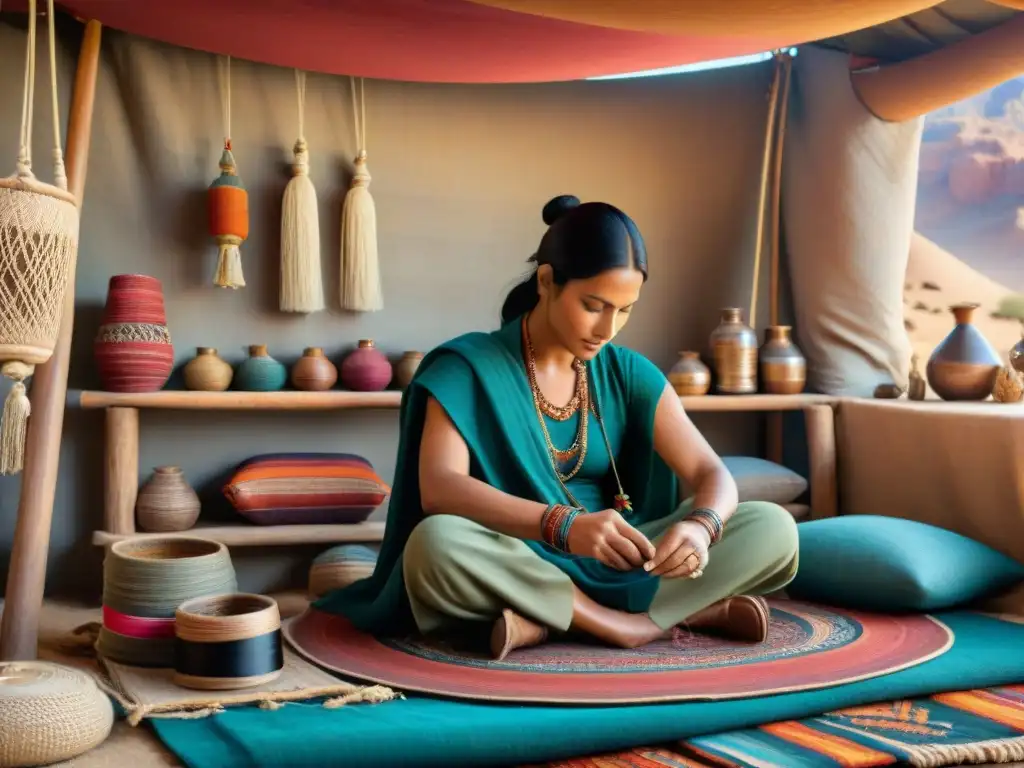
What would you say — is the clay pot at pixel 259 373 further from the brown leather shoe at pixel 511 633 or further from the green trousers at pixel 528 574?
the brown leather shoe at pixel 511 633

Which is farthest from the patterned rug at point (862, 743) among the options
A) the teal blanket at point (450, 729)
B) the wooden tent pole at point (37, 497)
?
the wooden tent pole at point (37, 497)

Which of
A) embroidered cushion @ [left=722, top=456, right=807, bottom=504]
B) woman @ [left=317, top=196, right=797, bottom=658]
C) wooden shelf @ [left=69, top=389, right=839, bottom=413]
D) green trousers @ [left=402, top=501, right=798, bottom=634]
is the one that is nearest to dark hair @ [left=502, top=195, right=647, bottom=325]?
woman @ [left=317, top=196, right=797, bottom=658]

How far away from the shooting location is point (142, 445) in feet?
10.8

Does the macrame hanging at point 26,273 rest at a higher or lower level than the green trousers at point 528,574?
higher

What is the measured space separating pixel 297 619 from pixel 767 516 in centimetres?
118

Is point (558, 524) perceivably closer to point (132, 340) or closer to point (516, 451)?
point (516, 451)

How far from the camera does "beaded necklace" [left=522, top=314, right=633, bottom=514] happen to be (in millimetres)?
2506

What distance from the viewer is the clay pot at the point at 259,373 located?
10.6 feet

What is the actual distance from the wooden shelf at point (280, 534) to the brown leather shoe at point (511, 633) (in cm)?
104

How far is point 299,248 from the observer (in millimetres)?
3295

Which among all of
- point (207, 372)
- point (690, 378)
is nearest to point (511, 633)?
point (207, 372)

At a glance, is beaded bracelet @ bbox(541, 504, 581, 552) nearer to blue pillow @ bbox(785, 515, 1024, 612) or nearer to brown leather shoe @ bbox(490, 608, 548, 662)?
brown leather shoe @ bbox(490, 608, 548, 662)

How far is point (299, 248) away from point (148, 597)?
1.38 m

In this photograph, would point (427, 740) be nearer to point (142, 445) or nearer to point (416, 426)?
point (416, 426)
